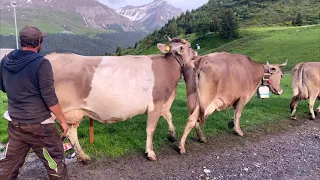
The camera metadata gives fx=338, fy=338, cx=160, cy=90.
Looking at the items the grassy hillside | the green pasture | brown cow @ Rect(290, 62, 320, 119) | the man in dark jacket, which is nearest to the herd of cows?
the green pasture

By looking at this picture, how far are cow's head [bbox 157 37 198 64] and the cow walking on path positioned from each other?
0.78ft

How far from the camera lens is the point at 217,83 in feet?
27.7

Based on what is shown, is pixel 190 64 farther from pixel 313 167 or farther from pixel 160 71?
pixel 313 167

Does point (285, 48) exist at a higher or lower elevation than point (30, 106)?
lower

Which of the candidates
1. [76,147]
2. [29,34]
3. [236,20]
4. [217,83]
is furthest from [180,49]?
[236,20]

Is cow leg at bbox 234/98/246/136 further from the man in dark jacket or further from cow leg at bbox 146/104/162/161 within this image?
the man in dark jacket

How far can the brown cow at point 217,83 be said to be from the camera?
8.11m

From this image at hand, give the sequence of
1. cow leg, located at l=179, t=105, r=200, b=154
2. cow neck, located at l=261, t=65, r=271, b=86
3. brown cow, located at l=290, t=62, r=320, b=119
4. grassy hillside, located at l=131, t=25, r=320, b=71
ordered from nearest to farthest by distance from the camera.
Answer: cow leg, located at l=179, t=105, r=200, b=154
cow neck, located at l=261, t=65, r=271, b=86
brown cow, located at l=290, t=62, r=320, b=119
grassy hillside, located at l=131, t=25, r=320, b=71

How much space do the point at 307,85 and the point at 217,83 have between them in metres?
4.61

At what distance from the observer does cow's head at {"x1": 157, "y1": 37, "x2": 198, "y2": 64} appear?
8.09 m

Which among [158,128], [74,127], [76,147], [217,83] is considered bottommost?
[158,128]

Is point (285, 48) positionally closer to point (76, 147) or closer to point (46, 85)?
point (76, 147)

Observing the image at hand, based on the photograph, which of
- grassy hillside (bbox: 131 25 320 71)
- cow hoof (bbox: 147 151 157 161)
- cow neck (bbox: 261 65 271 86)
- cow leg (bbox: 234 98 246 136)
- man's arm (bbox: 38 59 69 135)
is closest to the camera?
man's arm (bbox: 38 59 69 135)

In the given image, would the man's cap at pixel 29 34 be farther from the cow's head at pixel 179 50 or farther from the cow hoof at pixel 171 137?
the cow hoof at pixel 171 137
